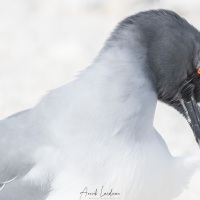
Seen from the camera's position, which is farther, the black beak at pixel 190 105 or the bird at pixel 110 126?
the black beak at pixel 190 105

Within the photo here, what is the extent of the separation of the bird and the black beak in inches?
1.6

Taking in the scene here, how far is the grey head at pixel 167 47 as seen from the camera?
6.23ft

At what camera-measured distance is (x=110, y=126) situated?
6.18ft

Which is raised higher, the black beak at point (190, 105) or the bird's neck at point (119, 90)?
the bird's neck at point (119, 90)

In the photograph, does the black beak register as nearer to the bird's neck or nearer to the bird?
the bird

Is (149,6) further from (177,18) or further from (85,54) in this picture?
(177,18)

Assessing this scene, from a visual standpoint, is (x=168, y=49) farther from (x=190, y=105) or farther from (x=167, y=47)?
(x=190, y=105)

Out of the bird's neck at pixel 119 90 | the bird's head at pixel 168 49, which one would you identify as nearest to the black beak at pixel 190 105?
the bird's head at pixel 168 49

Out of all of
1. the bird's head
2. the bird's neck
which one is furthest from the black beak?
the bird's neck

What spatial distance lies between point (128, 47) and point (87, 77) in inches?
5.7

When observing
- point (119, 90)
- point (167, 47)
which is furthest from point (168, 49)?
point (119, 90)

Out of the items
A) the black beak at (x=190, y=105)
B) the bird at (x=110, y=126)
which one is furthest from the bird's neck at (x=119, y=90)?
the black beak at (x=190, y=105)

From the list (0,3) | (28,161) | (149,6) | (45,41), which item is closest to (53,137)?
Result: (28,161)

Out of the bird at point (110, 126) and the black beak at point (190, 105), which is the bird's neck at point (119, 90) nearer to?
the bird at point (110, 126)
